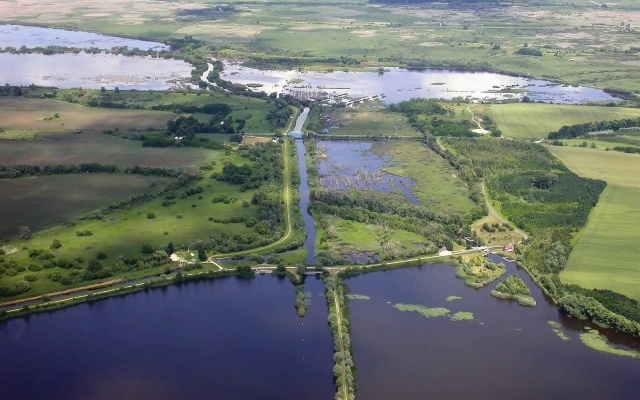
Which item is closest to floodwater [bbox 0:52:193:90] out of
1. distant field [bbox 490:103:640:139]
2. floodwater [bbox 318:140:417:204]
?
floodwater [bbox 318:140:417:204]

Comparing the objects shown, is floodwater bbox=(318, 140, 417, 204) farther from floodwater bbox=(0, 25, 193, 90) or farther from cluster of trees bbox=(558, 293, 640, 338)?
floodwater bbox=(0, 25, 193, 90)

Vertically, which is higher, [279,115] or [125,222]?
[279,115]

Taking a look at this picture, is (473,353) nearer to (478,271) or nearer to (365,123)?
(478,271)

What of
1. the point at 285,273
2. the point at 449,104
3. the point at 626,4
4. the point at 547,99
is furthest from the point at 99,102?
the point at 626,4

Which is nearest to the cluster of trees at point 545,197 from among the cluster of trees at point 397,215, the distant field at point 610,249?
the distant field at point 610,249

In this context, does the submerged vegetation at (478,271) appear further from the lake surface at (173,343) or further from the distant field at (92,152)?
the distant field at (92,152)

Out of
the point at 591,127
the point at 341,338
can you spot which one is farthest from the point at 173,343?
the point at 591,127
